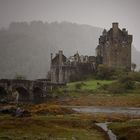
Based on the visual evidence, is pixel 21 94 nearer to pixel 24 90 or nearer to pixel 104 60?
pixel 24 90

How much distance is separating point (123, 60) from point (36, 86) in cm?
4440

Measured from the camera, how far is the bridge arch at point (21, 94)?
431 feet

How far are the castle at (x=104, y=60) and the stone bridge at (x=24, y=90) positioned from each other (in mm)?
24812

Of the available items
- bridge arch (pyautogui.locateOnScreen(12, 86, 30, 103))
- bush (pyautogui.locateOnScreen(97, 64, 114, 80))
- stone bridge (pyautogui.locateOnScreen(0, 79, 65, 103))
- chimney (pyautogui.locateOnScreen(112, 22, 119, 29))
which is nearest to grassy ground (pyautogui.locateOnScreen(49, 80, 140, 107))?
stone bridge (pyautogui.locateOnScreen(0, 79, 65, 103))

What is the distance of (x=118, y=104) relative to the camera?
118625mm

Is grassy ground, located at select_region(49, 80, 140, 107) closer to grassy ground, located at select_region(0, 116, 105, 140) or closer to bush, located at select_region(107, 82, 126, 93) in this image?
bush, located at select_region(107, 82, 126, 93)

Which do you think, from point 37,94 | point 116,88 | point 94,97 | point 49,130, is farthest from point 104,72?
Result: point 49,130

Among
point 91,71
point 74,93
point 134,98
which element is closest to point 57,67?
point 91,71

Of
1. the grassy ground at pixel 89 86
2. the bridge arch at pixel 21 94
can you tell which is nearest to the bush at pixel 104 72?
the grassy ground at pixel 89 86

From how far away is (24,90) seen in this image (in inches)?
5315

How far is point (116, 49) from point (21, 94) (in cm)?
4565

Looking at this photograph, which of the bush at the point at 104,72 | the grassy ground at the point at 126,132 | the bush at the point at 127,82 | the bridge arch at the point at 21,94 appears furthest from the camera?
the bush at the point at 104,72

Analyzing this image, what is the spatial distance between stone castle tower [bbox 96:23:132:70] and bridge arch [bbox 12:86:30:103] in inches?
1589

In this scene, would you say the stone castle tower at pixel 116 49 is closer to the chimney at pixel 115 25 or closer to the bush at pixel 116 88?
the chimney at pixel 115 25
